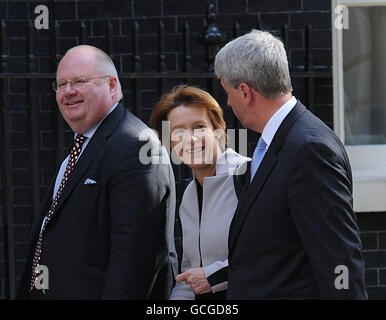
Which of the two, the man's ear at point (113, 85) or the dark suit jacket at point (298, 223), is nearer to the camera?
the dark suit jacket at point (298, 223)

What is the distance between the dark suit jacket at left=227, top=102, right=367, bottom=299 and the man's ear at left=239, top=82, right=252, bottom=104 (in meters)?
0.16

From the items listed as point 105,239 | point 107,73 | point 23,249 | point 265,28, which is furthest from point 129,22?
point 105,239

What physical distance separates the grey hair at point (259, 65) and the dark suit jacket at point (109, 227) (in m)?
0.63

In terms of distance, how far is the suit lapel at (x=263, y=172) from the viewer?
333cm

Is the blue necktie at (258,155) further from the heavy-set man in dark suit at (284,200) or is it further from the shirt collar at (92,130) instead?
the shirt collar at (92,130)

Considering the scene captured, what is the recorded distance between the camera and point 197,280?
381 cm

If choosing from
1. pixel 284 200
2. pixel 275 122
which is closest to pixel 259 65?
pixel 275 122

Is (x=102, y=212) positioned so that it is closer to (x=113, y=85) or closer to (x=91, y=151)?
(x=91, y=151)

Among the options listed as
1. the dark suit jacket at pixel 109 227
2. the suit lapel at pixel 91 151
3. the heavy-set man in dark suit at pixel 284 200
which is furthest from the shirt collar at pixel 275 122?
the suit lapel at pixel 91 151

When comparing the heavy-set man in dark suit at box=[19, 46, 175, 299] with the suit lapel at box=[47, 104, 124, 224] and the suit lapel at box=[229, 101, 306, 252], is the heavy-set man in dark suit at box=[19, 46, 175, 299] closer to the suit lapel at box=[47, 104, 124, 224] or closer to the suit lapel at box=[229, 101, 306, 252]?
the suit lapel at box=[47, 104, 124, 224]

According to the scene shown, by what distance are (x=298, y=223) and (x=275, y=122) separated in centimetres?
43

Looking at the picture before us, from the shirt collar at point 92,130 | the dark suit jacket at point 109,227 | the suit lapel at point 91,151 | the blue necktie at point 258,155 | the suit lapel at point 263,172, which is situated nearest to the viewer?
the suit lapel at point 263,172

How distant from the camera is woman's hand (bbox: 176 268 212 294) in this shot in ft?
12.5
